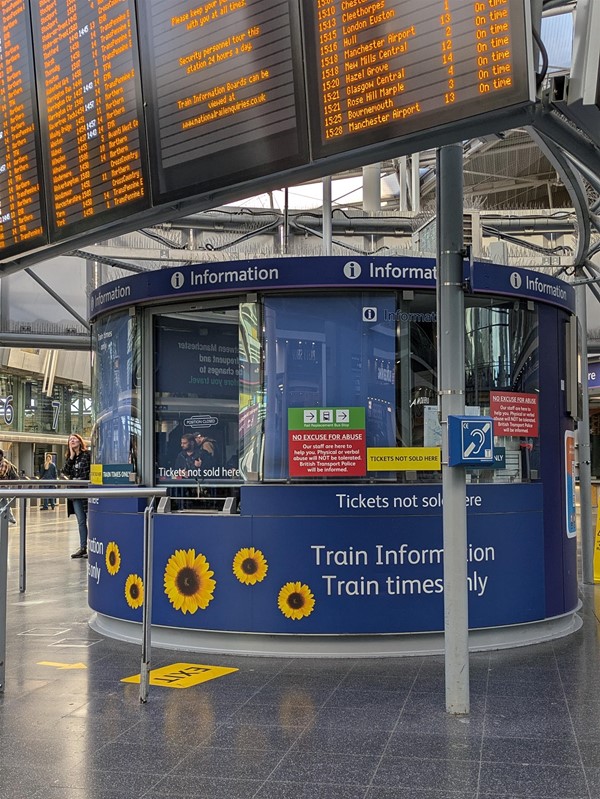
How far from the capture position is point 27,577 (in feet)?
36.3

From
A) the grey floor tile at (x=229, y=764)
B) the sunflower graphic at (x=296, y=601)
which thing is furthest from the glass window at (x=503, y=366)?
the grey floor tile at (x=229, y=764)

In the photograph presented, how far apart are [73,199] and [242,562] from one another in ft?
9.33

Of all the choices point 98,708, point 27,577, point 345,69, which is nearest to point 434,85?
point 345,69

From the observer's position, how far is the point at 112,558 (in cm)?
727

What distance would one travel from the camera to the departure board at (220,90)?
4691 mm

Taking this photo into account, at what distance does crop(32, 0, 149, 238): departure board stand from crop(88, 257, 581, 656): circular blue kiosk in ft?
3.81

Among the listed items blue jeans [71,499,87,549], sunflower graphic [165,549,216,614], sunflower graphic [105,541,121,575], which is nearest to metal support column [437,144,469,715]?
sunflower graphic [165,549,216,614]

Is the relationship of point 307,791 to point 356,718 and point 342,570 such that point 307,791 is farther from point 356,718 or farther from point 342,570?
point 342,570

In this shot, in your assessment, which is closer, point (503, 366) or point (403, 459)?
point (403, 459)

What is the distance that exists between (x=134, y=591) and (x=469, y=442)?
330cm

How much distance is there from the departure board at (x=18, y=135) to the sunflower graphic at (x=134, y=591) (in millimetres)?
2684

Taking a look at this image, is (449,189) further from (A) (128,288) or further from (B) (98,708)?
(B) (98,708)

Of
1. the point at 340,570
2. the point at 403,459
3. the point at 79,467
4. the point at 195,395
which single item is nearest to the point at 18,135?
the point at 195,395

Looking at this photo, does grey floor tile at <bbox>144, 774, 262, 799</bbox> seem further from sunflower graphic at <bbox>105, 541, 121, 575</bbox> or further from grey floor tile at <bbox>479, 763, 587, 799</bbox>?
sunflower graphic at <bbox>105, 541, 121, 575</bbox>
